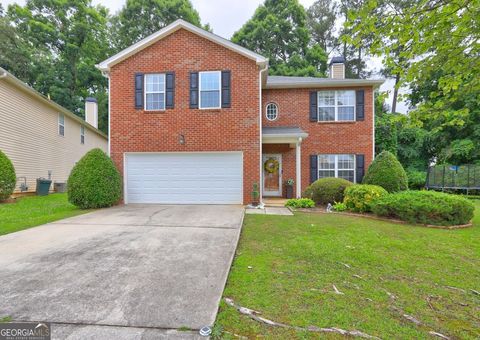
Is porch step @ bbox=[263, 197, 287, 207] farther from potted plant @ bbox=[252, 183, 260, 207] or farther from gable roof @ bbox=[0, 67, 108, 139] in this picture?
gable roof @ bbox=[0, 67, 108, 139]

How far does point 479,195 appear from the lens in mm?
13984

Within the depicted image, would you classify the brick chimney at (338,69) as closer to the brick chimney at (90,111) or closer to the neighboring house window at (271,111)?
the neighboring house window at (271,111)

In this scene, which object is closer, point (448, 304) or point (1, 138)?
point (448, 304)

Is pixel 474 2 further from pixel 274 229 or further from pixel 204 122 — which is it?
pixel 204 122

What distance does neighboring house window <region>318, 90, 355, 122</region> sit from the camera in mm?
11570

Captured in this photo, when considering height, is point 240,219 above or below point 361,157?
below

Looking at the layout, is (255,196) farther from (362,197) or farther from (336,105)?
(336,105)

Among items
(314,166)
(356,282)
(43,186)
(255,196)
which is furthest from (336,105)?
(43,186)

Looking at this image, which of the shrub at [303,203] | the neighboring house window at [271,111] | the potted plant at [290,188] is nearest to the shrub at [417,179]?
the potted plant at [290,188]

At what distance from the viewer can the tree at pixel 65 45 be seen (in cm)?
2388

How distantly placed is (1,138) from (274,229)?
12.5m

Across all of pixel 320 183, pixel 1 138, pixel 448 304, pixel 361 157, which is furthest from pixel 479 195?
pixel 1 138

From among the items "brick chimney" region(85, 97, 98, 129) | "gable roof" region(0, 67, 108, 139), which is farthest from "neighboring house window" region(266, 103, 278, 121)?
"brick chimney" region(85, 97, 98, 129)

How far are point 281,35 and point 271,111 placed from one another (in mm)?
16330
